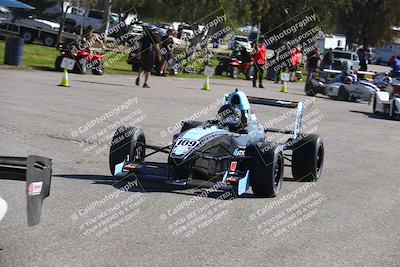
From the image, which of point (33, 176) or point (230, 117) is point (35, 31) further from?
point (33, 176)

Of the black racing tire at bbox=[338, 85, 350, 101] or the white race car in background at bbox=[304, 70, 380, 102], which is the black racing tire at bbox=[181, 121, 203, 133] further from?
the black racing tire at bbox=[338, 85, 350, 101]

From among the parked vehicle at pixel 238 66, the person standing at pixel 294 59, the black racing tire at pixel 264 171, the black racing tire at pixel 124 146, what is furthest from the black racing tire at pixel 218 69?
the black racing tire at pixel 264 171

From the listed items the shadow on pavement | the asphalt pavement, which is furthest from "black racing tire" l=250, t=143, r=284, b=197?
the shadow on pavement

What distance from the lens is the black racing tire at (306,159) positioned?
39.1ft

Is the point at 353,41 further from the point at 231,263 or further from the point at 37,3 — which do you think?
the point at 231,263

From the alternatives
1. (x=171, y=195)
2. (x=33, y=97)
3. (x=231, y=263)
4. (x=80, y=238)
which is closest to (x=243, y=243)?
(x=231, y=263)

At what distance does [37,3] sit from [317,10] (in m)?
18.6

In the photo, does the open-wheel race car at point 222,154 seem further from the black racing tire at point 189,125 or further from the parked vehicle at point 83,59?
the parked vehicle at point 83,59

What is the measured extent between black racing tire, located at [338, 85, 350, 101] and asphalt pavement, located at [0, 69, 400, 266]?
12.8 metres

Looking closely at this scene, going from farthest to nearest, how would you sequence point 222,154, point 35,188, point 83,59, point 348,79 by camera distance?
point 348,79
point 83,59
point 222,154
point 35,188

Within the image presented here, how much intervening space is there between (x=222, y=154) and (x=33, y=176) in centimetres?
512

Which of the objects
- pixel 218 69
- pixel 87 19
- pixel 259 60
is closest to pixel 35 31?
pixel 218 69

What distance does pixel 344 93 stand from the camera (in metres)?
31.1

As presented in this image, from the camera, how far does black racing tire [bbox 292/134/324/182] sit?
39.1 feet
